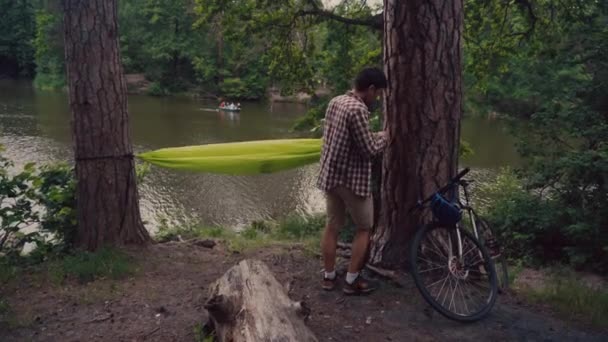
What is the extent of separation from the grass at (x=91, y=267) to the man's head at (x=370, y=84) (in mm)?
2052

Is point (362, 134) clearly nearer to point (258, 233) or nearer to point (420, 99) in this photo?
point (420, 99)

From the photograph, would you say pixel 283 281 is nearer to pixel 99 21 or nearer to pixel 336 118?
pixel 336 118

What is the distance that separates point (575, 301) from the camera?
3.21 m

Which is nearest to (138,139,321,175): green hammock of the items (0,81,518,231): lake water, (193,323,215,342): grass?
(193,323,215,342): grass

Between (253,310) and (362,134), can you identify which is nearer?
(253,310)

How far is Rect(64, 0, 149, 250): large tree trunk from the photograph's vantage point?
3.77m

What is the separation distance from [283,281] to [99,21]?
2.26 metres

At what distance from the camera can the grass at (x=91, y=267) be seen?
11.8ft

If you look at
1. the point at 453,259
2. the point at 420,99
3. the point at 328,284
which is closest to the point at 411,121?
the point at 420,99

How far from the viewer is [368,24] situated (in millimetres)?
7652

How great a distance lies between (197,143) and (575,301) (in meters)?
15.0

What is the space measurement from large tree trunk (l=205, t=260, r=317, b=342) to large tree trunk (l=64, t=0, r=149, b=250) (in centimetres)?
150

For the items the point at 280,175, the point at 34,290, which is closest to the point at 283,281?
the point at 34,290

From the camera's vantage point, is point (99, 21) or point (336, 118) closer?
point (336, 118)
